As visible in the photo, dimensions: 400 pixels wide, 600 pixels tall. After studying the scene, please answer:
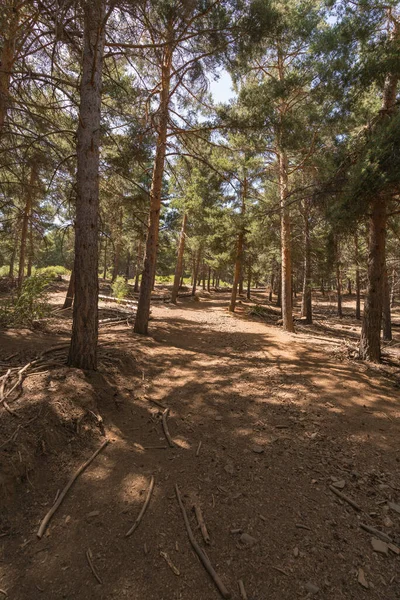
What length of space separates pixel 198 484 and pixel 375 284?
6.89m

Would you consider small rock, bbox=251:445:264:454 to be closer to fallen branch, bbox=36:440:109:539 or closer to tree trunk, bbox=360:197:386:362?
fallen branch, bbox=36:440:109:539

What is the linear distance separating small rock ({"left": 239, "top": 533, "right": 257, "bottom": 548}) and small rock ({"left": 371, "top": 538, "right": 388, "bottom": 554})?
1091 mm

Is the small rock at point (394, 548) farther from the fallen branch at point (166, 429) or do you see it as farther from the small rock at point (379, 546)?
the fallen branch at point (166, 429)

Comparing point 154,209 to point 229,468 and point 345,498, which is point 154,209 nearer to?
Answer: point 229,468

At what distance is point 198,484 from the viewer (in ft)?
10.7

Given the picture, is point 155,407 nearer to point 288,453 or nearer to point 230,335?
point 288,453

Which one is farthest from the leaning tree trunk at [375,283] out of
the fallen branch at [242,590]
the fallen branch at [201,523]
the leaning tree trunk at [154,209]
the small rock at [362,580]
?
the fallen branch at [242,590]

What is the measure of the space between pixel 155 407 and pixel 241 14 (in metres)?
9.18

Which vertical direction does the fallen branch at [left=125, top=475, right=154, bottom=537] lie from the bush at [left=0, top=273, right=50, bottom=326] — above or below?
below

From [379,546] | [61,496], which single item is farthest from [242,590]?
[61,496]

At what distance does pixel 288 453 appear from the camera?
388 cm

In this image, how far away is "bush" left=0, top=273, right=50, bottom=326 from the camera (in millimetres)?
8180

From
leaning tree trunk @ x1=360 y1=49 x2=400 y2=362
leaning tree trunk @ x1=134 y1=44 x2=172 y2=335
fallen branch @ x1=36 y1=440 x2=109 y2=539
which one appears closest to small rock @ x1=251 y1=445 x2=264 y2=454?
fallen branch @ x1=36 y1=440 x2=109 y2=539

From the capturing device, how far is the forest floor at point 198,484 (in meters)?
2.28
